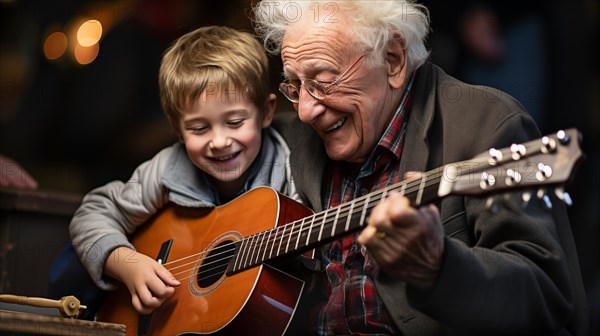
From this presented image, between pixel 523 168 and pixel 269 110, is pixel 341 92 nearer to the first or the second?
pixel 269 110

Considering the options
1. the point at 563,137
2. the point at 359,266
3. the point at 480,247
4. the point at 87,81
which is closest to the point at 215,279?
the point at 359,266

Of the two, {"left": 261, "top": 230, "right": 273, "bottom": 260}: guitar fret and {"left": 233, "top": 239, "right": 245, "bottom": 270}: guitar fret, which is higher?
{"left": 261, "top": 230, "right": 273, "bottom": 260}: guitar fret

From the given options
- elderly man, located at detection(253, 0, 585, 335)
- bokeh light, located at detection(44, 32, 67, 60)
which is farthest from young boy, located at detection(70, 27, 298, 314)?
bokeh light, located at detection(44, 32, 67, 60)

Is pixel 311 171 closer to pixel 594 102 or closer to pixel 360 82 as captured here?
pixel 360 82

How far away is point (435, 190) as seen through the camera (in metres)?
1.52

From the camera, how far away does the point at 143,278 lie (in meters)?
2.12

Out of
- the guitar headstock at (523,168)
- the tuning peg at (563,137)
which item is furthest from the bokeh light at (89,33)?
the tuning peg at (563,137)

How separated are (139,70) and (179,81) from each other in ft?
7.12

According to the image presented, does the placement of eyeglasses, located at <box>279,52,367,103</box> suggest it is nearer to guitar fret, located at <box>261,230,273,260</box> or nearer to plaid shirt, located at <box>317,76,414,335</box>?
plaid shirt, located at <box>317,76,414,335</box>

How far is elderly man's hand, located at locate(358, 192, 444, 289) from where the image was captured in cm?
150

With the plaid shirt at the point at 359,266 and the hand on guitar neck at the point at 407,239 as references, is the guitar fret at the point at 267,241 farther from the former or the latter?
the hand on guitar neck at the point at 407,239

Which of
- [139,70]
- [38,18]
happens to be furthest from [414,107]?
[38,18]

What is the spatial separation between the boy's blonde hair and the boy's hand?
409mm

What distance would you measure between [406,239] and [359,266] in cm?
49
